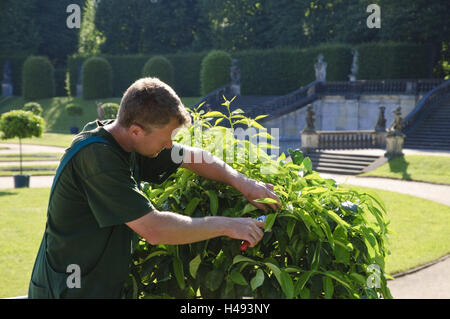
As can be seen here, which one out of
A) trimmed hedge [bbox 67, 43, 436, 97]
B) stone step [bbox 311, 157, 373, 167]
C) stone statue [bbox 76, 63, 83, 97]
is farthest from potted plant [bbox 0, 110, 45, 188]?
stone statue [bbox 76, 63, 83, 97]

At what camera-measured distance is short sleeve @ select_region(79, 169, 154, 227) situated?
215cm

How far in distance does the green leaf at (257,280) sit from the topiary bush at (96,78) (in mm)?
47528

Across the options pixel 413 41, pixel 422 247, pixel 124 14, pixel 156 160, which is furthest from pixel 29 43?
pixel 156 160

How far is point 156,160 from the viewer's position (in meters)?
2.70

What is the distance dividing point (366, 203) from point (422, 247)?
6.89 m

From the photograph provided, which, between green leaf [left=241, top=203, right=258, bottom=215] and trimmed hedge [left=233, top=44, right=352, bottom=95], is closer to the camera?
green leaf [left=241, top=203, right=258, bottom=215]

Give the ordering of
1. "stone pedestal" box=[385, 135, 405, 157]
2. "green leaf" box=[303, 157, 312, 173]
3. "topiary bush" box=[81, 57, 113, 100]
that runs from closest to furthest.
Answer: "green leaf" box=[303, 157, 312, 173]
"stone pedestal" box=[385, 135, 405, 157]
"topiary bush" box=[81, 57, 113, 100]

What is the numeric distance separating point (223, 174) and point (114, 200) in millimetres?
622

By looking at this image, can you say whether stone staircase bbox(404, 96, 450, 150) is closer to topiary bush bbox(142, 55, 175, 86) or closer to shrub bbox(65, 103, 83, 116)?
topiary bush bbox(142, 55, 175, 86)

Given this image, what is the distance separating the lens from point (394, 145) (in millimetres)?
20234

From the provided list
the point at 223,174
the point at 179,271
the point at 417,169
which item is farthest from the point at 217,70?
the point at 179,271

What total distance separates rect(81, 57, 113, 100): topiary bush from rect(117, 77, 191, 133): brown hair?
47.3m

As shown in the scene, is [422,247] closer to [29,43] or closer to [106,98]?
[106,98]

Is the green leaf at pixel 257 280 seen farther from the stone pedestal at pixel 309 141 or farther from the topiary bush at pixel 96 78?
the topiary bush at pixel 96 78
